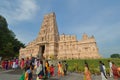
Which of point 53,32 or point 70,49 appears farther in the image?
point 53,32

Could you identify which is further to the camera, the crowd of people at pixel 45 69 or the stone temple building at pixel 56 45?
the stone temple building at pixel 56 45

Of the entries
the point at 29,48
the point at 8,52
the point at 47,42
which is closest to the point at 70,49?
the point at 47,42

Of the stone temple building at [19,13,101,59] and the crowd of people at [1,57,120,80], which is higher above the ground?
the stone temple building at [19,13,101,59]

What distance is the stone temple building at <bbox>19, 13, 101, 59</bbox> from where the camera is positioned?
3384 centimetres

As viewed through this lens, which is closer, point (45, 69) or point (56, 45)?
point (45, 69)

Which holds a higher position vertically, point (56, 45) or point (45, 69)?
point (56, 45)

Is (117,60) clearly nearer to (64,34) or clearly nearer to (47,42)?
(64,34)

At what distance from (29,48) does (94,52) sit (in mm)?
23258

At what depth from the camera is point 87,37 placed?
3528cm

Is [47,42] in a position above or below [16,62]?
above

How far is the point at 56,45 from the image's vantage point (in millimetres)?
41844

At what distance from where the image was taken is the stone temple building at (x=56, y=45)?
33.8 m

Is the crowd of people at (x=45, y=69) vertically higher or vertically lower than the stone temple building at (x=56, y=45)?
lower

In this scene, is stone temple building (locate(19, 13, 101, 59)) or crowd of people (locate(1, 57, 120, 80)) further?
stone temple building (locate(19, 13, 101, 59))
